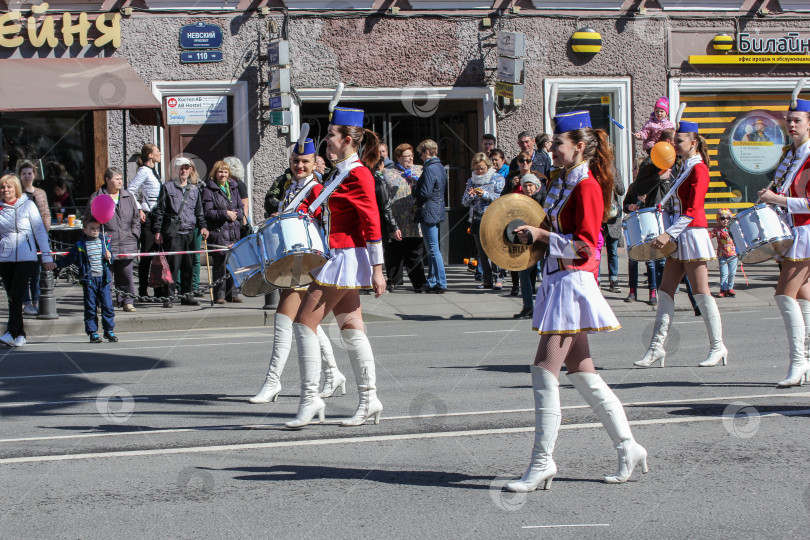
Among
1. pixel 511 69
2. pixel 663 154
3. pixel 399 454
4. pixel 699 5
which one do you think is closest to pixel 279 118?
A: pixel 511 69

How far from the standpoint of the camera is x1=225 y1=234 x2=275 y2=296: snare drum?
6449 mm

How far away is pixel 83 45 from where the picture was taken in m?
16.2

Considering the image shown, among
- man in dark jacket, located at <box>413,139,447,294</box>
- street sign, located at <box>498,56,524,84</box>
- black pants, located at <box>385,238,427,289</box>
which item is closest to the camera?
man in dark jacket, located at <box>413,139,447,294</box>

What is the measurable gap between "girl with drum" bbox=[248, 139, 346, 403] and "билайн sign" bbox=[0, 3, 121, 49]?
33.2ft

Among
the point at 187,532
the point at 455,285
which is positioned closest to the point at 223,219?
the point at 455,285

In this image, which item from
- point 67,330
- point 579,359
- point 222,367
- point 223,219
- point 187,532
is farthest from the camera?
point 223,219

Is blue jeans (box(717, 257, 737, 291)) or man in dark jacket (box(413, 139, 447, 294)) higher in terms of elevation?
man in dark jacket (box(413, 139, 447, 294))

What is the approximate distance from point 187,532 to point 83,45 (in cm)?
1316

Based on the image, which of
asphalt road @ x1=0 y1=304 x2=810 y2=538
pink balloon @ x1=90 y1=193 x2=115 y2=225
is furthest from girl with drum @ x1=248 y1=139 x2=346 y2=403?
pink balloon @ x1=90 y1=193 x2=115 y2=225

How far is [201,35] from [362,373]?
11.6 metres

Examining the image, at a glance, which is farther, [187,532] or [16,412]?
[16,412]

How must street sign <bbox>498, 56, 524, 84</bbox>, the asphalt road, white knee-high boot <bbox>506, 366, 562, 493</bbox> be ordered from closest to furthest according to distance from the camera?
the asphalt road, white knee-high boot <bbox>506, 366, 562, 493</bbox>, street sign <bbox>498, 56, 524, 84</bbox>

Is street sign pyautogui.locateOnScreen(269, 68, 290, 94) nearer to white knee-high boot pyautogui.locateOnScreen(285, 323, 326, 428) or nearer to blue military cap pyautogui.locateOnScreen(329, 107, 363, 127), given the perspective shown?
blue military cap pyautogui.locateOnScreen(329, 107, 363, 127)

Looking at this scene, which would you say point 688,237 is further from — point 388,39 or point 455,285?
point 388,39
